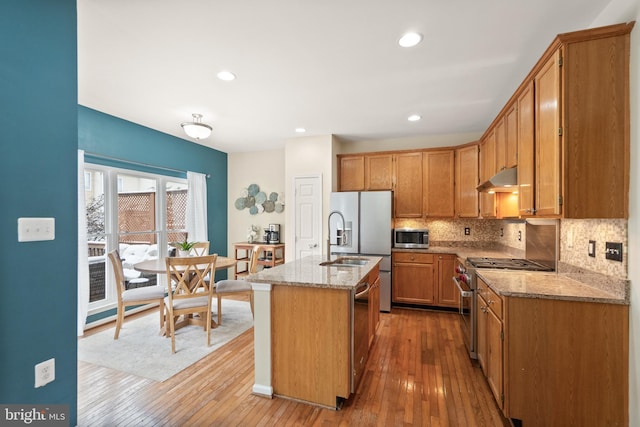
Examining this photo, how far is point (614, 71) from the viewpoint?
1.61m

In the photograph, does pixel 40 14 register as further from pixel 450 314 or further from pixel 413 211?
pixel 450 314

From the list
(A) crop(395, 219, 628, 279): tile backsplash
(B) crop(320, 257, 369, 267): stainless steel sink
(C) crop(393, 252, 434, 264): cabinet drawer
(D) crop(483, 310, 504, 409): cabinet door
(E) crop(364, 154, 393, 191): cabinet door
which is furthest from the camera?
(E) crop(364, 154, 393, 191): cabinet door

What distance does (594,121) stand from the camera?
64.1 inches

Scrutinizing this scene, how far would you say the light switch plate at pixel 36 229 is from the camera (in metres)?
1.40

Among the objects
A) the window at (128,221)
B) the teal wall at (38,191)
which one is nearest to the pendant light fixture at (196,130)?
the window at (128,221)

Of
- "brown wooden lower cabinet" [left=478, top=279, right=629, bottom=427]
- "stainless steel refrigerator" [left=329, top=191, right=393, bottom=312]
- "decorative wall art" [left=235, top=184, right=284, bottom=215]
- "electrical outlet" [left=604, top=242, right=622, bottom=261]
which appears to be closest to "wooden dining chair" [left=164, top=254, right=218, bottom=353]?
"stainless steel refrigerator" [left=329, top=191, right=393, bottom=312]

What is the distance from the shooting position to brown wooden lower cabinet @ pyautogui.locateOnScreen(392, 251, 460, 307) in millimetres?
4012

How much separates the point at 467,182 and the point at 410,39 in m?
2.70

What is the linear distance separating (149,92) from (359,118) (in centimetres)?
245

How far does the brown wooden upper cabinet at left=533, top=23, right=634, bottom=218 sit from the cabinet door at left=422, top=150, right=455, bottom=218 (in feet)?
8.86

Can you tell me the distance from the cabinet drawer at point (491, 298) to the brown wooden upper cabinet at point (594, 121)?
68 cm

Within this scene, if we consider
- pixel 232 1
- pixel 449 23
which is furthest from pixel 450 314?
pixel 232 1

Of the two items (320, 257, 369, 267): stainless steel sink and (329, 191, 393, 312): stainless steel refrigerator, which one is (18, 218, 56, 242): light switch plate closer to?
(320, 257, 369, 267): stainless steel sink

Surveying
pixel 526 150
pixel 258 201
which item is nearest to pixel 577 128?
pixel 526 150
